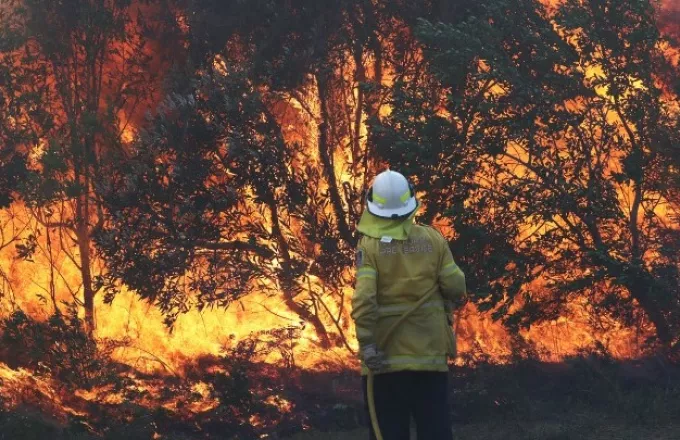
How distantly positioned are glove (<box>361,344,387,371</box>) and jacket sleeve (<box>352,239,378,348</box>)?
3 centimetres

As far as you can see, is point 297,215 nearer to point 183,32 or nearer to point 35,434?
point 183,32

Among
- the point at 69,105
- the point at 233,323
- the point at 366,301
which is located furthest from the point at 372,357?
the point at 69,105

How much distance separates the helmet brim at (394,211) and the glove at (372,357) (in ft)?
2.25

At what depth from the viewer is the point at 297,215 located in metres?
8.53

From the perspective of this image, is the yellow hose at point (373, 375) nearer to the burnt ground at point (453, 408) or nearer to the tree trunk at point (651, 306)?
the burnt ground at point (453, 408)

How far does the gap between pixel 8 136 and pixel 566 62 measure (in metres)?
5.77

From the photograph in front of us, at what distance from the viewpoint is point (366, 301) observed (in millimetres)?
4293

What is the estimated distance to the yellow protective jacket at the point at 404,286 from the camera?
4.39 meters

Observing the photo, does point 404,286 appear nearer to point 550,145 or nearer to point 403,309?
point 403,309

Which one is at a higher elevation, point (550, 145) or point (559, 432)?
point (550, 145)

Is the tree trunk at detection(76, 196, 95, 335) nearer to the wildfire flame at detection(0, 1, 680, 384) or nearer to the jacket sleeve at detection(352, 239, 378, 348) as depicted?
the wildfire flame at detection(0, 1, 680, 384)

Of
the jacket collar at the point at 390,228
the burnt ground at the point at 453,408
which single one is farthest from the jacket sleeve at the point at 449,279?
the burnt ground at the point at 453,408

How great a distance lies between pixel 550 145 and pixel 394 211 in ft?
13.2

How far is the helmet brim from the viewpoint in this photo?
442 cm
